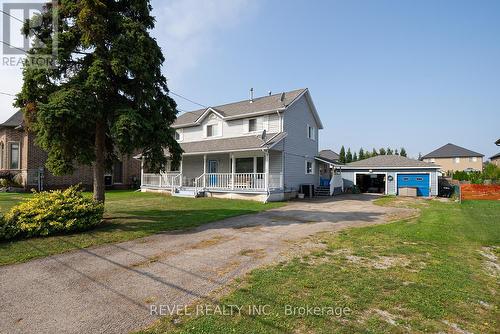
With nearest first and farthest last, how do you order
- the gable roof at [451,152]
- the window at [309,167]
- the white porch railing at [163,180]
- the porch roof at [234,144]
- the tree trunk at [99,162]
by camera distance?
the tree trunk at [99,162]
the porch roof at [234,144]
the white porch railing at [163,180]
the window at [309,167]
the gable roof at [451,152]

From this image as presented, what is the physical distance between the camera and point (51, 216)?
756 cm

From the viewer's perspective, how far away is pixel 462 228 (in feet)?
30.9

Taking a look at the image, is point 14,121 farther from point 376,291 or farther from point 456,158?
point 456,158

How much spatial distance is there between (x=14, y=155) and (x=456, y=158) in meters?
72.8

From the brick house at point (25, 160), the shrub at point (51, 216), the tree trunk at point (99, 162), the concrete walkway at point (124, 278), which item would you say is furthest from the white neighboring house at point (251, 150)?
the shrub at point (51, 216)

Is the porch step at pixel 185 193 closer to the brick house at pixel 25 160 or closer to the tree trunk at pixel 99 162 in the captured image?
the brick house at pixel 25 160

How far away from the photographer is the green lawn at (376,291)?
10.8ft

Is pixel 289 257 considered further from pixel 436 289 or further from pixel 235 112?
pixel 235 112

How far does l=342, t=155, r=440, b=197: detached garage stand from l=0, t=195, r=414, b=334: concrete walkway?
2069cm

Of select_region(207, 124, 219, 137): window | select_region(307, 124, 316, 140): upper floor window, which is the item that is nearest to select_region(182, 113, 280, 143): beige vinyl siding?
select_region(207, 124, 219, 137): window

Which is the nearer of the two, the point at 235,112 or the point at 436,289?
the point at 436,289

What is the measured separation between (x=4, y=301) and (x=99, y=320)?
5.72 feet

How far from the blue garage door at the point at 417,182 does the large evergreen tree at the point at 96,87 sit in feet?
73.9

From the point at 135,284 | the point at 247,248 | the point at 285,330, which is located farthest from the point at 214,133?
the point at 285,330
